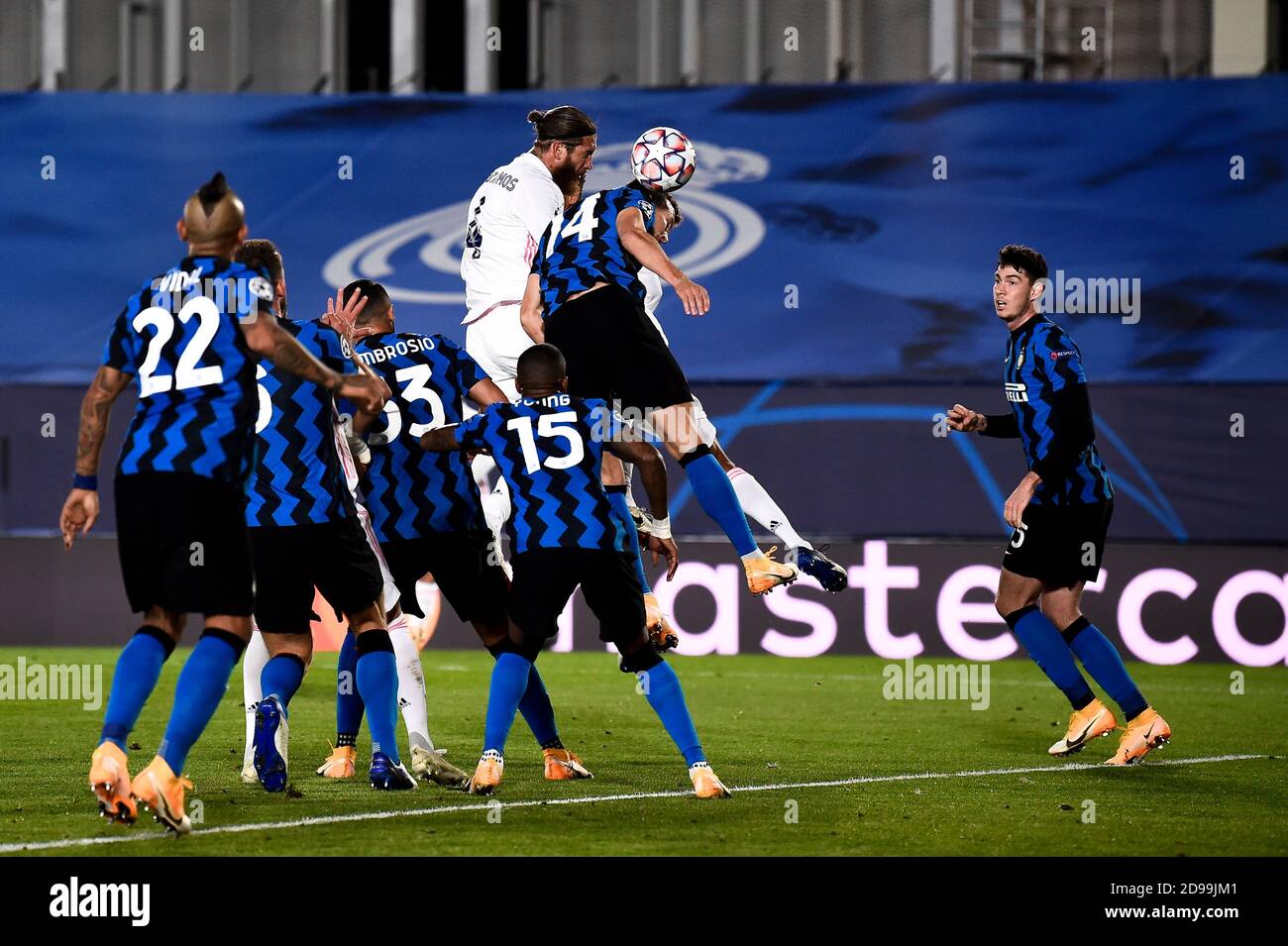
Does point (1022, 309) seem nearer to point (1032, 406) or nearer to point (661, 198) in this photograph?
point (1032, 406)

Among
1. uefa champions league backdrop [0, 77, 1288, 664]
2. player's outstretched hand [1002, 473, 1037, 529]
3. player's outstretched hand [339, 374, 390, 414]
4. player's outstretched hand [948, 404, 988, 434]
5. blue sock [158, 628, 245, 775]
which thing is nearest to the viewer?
blue sock [158, 628, 245, 775]

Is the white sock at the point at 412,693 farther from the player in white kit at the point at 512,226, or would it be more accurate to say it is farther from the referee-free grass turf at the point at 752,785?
the player in white kit at the point at 512,226

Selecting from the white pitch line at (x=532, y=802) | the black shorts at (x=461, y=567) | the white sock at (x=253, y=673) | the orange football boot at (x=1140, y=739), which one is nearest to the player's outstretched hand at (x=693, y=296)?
the black shorts at (x=461, y=567)

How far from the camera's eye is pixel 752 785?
293 inches

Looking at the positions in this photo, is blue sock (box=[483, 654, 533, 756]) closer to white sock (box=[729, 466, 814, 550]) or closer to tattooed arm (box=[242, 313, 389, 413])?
tattooed arm (box=[242, 313, 389, 413])

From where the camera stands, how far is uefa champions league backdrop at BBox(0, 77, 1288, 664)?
14.6 m

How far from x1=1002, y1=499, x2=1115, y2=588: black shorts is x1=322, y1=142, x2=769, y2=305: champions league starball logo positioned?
853 centimetres

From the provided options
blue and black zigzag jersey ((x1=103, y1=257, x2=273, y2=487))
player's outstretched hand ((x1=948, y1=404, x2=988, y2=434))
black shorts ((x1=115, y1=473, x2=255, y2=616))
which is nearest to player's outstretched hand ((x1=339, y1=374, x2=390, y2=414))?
blue and black zigzag jersey ((x1=103, y1=257, x2=273, y2=487))

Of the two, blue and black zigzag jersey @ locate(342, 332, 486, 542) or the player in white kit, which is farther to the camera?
the player in white kit

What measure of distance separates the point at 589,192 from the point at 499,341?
8221 millimetres

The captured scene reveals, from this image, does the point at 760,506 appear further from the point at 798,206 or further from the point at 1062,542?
the point at 798,206

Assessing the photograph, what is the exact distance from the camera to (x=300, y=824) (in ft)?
20.4
